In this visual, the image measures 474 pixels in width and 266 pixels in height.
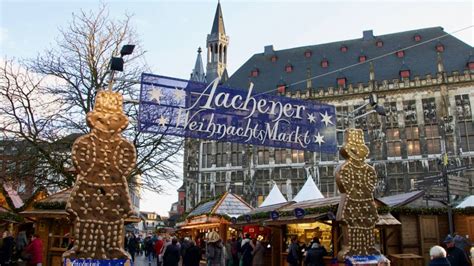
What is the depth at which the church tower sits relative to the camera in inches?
1725

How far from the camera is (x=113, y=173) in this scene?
5438 mm

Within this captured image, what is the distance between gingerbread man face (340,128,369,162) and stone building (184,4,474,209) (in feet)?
59.1

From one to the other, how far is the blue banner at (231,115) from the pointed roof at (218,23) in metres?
37.2

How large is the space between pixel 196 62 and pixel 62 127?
36778mm

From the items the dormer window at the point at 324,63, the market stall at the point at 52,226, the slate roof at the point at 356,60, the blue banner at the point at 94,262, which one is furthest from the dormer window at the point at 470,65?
the blue banner at the point at 94,262

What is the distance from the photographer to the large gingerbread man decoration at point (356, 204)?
694cm

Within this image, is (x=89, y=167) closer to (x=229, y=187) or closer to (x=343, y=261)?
(x=343, y=261)

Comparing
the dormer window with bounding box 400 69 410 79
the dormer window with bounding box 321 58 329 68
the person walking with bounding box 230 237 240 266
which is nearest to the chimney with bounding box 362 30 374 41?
the dormer window with bounding box 321 58 329 68

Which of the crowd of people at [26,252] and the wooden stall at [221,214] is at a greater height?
the wooden stall at [221,214]

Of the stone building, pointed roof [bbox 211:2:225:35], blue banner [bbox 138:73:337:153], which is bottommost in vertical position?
blue banner [bbox 138:73:337:153]

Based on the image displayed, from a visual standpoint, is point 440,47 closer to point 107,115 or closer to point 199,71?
point 199,71

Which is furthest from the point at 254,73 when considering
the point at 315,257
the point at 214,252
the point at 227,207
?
the point at 315,257

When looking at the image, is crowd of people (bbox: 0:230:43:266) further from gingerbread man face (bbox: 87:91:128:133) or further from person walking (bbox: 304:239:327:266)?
person walking (bbox: 304:239:327:266)

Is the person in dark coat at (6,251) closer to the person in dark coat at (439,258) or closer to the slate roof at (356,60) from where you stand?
the person in dark coat at (439,258)
